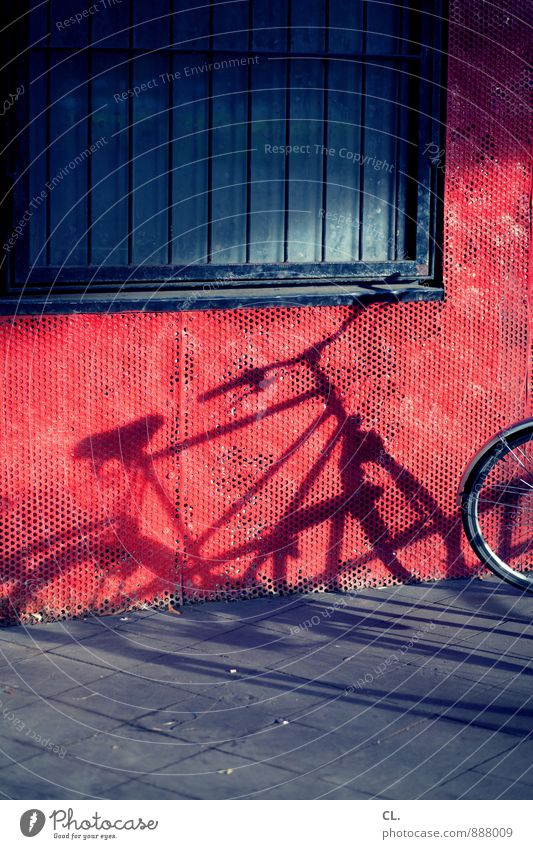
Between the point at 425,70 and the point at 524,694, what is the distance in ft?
10.8

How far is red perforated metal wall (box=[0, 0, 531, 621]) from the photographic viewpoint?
6312mm

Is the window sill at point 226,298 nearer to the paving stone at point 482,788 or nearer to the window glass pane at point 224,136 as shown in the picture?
the window glass pane at point 224,136

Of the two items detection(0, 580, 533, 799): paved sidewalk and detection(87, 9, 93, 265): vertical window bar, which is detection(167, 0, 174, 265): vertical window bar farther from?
detection(0, 580, 533, 799): paved sidewalk

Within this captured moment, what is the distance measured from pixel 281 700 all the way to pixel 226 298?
82.5 inches

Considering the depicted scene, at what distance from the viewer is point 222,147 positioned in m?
6.57

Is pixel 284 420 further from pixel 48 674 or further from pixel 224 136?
pixel 48 674

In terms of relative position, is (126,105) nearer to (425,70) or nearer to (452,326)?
(425,70)

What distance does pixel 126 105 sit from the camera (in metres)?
6.38

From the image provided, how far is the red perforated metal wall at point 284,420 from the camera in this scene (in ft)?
20.7

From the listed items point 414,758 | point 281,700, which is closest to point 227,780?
point 414,758

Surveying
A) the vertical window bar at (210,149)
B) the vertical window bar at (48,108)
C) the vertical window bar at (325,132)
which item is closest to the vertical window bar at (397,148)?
the vertical window bar at (325,132)

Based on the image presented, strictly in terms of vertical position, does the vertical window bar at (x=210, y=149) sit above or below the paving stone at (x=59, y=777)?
above

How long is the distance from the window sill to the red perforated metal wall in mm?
53

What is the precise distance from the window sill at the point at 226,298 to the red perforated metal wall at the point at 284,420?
0.18 ft
